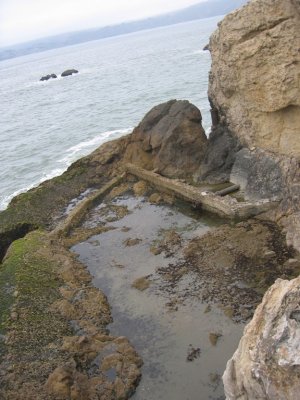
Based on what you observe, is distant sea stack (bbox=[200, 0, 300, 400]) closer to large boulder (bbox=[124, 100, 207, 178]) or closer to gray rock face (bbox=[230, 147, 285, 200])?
gray rock face (bbox=[230, 147, 285, 200])

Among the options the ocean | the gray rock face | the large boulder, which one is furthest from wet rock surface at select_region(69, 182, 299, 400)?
the ocean

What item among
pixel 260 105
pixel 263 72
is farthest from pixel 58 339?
pixel 263 72

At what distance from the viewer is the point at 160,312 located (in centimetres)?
1588

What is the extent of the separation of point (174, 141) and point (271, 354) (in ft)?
68.6

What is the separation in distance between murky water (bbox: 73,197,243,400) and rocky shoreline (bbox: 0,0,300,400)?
17.6 inches

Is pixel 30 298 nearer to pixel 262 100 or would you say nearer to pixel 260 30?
pixel 262 100

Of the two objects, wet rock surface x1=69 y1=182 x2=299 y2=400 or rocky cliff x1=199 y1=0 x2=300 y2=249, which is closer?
wet rock surface x1=69 y1=182 x2=299 y2=400

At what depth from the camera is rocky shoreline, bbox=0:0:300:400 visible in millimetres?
8922

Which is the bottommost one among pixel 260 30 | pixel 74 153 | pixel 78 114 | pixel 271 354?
pixel 74 153

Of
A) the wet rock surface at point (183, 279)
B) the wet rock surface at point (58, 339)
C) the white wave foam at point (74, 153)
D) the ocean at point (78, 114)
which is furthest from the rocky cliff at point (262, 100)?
the white wave foam at point (74, 153)

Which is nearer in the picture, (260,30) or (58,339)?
(58,339)

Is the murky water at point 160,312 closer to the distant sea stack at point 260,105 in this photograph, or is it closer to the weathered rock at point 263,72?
the distant sea stack at point 260,105

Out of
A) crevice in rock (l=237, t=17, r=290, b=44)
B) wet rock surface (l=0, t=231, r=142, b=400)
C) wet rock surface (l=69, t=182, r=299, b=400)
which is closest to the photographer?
wet rock surface (l=0, t=231, r=142, b=400)

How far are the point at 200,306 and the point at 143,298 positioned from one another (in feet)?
7.47
